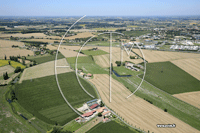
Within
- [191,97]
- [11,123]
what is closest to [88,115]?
[11,123]

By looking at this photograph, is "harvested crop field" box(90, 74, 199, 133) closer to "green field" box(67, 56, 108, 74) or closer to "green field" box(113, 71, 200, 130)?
"green field" box(113, 71, 200, 130)

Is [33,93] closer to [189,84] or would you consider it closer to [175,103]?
[175,103]

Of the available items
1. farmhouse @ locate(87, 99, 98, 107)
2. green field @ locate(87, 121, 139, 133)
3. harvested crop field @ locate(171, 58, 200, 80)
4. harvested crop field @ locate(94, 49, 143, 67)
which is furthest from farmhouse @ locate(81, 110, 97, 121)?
harvested crop field @ locate(171, 58, 200, 80)

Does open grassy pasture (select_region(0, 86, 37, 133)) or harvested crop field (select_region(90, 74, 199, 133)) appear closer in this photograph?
open grassy pasture (select_region(0, 86, 37, 133))

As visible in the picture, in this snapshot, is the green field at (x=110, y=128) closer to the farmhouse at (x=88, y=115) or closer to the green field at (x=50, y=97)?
the farmhouse at (x=88, y=115)

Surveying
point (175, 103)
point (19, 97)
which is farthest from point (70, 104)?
point (175, 103)

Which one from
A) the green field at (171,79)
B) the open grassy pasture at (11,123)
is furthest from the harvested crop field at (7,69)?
the green field at (171,79)

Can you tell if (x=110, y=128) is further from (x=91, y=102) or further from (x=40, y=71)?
(x=40, y=71)
